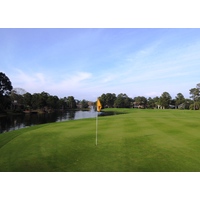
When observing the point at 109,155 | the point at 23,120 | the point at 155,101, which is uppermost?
the point at 155,101

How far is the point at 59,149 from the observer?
24.6 feet

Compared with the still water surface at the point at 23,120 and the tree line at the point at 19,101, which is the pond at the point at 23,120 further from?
the tree line at the point at 19,101

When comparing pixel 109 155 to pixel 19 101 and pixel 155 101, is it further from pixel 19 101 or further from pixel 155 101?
pixel 155 101

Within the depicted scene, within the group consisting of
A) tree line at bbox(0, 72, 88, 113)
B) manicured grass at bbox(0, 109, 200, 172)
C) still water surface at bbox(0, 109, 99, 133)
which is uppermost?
tree line at bbox(0, 72, 88, 113)

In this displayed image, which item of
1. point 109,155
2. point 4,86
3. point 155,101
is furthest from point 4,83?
point 155,101

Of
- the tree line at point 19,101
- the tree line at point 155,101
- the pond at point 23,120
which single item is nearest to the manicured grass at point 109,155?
the pond at point 23,120

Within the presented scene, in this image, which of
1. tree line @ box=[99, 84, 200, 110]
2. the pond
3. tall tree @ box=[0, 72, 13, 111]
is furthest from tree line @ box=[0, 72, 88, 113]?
tree line @ box=[99, 84, 200, 110]

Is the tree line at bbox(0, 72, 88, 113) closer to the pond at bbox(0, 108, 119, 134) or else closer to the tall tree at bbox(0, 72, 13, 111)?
the tall tree at bbox(0, 72, 13, 111)

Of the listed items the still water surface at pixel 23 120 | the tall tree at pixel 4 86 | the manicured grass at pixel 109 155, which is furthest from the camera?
the tall tree at pixel 4 86

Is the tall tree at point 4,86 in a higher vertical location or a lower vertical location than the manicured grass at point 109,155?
higher

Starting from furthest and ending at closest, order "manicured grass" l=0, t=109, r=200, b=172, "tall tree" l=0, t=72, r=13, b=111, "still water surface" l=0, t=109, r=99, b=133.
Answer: "tall tree" l=0, t=72, r=13, b=111 → "still water surface" l=0, t=109, r=99, b=133 → "manicured grass" l=0, t=109, r=200, b=172
